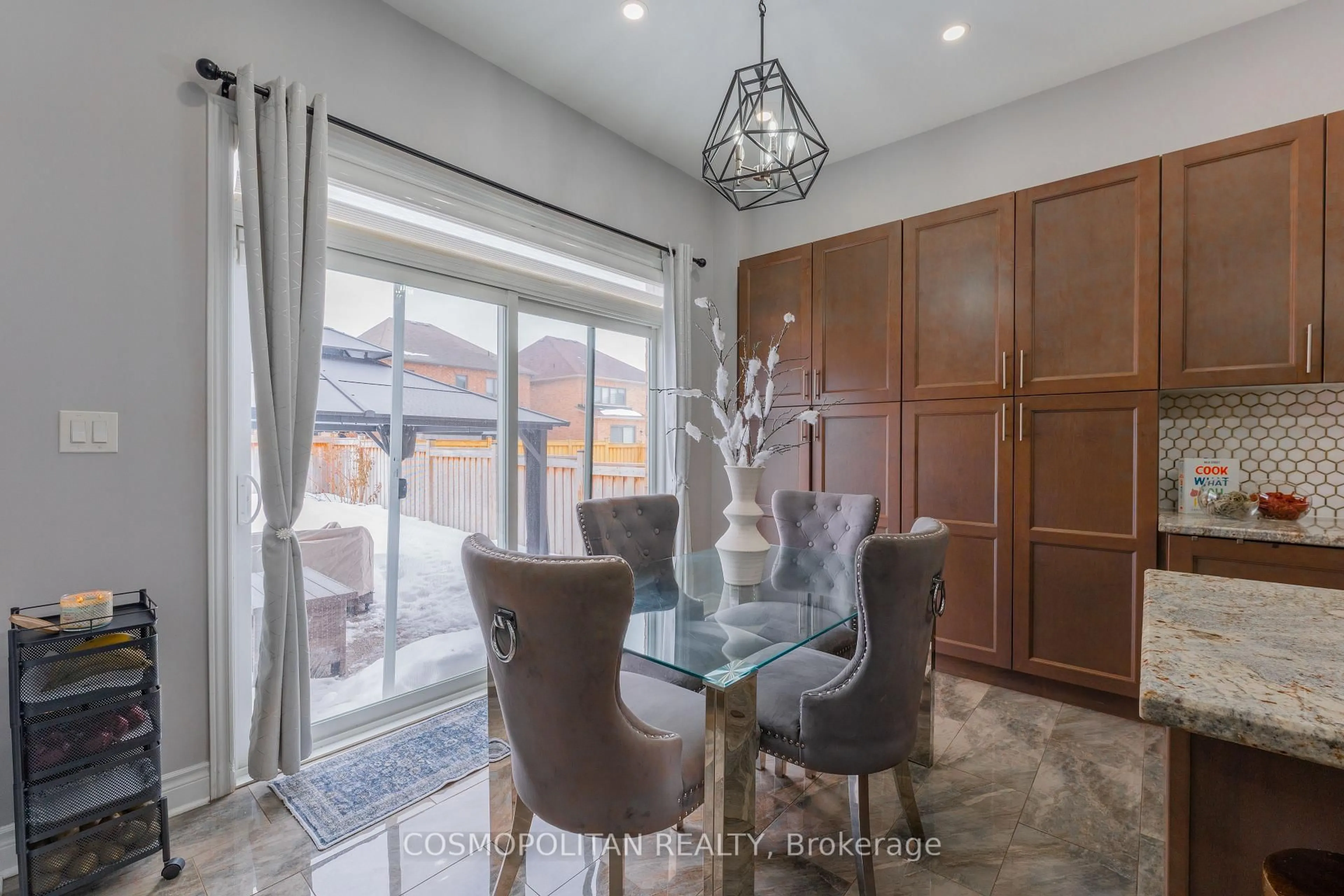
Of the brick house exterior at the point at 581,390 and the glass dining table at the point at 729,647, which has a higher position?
the brick house exterior at the point at 581,390

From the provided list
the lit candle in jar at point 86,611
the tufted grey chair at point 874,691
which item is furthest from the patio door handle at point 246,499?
the tufted grey chair at point 874,691

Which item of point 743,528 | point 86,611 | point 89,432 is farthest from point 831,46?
point 86,611

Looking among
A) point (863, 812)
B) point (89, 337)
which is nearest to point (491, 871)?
point (863, 812)

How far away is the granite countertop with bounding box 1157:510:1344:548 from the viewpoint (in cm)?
196

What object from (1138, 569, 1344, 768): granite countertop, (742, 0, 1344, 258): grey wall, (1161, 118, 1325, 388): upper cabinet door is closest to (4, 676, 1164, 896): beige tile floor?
(1138, 569, 1344, 768): granite countertop

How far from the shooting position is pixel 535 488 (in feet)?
9.64

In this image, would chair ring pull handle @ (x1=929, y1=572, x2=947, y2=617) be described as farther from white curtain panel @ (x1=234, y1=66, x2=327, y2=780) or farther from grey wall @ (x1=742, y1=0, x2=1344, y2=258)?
grey wall @ (x1=742, y1=0, x2=1344, y2=258)

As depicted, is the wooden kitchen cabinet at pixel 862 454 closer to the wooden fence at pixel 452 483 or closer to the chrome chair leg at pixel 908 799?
the wooden fence at pixel 452 483

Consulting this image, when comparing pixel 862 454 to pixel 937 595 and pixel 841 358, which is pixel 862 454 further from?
pixel 937 595

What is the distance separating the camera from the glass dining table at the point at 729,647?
1.26 meters

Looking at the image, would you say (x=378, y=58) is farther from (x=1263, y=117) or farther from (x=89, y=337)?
(x=1263, y=117)

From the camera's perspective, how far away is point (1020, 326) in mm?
2678

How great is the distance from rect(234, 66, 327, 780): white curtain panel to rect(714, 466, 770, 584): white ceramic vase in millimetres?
1455

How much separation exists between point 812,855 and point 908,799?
0.32 meters
